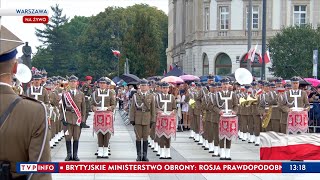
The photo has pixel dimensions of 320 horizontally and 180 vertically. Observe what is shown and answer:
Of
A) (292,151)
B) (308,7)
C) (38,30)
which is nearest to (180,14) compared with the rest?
(308,7)

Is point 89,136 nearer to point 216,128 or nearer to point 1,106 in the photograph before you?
point 216,128

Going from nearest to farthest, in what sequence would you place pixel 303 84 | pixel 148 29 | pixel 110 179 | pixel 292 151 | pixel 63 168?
pixel 63 168
pixel 292 151
pixel 110 179
pixel 303 84
pixel 148 29

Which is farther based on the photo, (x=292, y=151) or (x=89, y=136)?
(x=89, y=136)

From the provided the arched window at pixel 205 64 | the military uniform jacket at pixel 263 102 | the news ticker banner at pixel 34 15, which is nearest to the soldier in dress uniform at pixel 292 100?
the military uniform jacket at pixel 263 102

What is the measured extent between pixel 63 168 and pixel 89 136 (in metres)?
20.5

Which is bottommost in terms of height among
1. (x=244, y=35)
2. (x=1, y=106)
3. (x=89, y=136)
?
(x=89, y=136)

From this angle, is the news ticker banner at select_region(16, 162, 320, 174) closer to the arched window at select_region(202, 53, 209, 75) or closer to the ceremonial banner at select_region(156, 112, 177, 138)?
the ceremonial banner at select_region(156, 112, 177, 138)

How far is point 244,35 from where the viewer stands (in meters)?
77.7

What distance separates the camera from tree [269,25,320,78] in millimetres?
57844

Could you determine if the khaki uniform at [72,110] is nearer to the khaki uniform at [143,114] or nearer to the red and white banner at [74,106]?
the red and white banner at [74,106]

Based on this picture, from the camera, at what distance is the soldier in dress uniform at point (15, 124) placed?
17.0 ft

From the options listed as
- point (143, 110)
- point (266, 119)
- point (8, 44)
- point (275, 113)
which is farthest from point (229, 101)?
point (8, 44)

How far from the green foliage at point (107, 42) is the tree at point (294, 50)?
51.9 feet

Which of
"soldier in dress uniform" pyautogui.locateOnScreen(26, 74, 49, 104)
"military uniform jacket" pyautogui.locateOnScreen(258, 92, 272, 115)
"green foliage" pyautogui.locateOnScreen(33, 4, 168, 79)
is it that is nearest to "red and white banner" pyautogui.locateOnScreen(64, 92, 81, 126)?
"soldier in dress uniform" pyautogui.locateOnScreen(26, 74, 49, 104)
